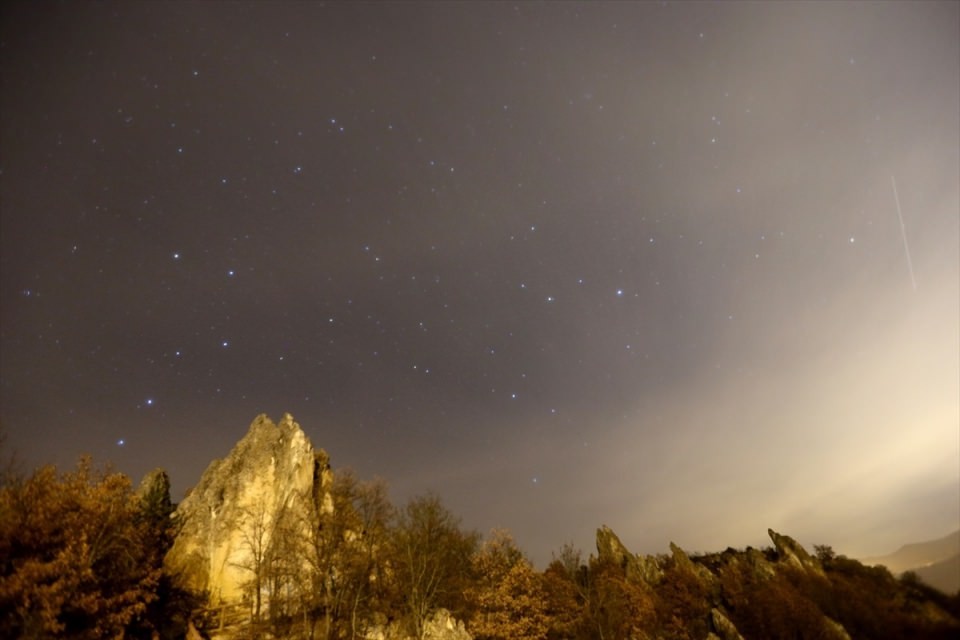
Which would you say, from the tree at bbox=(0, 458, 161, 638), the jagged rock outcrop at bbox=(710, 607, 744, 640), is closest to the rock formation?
the jagged rock outcrop at bbox=(710, 607, 744, 640)

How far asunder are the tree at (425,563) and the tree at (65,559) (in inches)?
1123

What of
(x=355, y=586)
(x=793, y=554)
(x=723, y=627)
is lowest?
(x=723, y=627)

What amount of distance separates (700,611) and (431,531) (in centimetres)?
6569

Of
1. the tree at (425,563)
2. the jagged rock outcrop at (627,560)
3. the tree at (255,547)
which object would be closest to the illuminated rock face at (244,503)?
the tree at (255,547)

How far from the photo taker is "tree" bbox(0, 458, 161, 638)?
33375mm

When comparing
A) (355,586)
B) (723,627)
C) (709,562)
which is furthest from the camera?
(709,562)

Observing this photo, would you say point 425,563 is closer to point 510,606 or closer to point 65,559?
point 510,606

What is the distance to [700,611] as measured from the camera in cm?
9462

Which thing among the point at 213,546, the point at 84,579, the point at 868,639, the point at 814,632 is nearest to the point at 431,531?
the point at 213,546

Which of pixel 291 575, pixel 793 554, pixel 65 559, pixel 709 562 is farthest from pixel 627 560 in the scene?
pixel 65 559

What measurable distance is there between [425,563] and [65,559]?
36615mm

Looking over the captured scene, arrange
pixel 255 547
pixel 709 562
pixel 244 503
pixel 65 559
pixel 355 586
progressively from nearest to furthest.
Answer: pixel 65 559
pixel 355 586
pixel 255 547
pixel 244 503
pixel 709 562

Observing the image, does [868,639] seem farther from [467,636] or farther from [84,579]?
[467,636]

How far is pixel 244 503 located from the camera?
72750 mm
